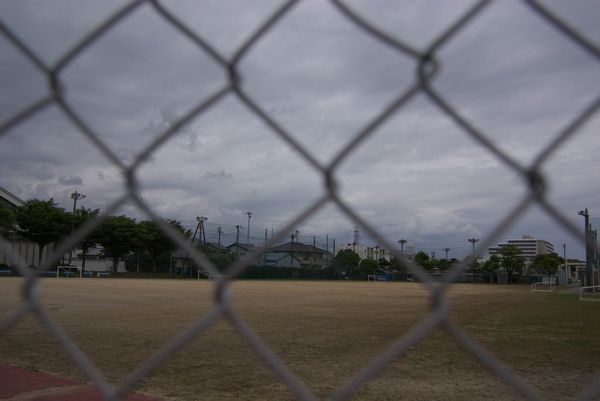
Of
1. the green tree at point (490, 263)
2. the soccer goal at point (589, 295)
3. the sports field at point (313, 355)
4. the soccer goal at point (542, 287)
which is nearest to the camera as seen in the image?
the green tree at point (490, 263)

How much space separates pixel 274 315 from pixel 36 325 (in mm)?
3598

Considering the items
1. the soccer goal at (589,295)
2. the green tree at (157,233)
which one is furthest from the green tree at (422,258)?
the soccer goal at (589,295)

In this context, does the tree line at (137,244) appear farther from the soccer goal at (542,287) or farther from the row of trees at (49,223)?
the soccer goal at (542,287)

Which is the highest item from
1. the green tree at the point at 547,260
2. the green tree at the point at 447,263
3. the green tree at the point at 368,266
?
the green tree at the point at 547,260

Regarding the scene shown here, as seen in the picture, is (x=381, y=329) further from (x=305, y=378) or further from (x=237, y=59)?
(x=237, y=59)

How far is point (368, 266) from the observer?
41906mm

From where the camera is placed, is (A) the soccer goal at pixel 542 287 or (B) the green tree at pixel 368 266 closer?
(A) the soccer goal at pixel 542 287

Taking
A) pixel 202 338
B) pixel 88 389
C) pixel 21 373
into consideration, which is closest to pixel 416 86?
pixel 88 389

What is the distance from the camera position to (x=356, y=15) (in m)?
0.68

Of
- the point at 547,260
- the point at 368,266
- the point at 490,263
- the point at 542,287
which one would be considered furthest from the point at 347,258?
the point at 547,260

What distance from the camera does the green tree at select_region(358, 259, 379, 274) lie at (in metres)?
41.2

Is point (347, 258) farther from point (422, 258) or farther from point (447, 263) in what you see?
point (447, 263)

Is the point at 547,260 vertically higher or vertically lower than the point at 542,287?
higher

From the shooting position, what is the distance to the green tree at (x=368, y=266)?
4116 cm
